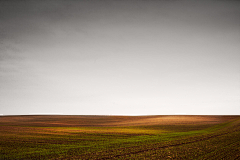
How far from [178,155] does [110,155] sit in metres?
4.81

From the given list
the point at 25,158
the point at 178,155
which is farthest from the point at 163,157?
the point at 25,158

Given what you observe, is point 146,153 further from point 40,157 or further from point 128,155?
point 40,157

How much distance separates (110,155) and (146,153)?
105 inches

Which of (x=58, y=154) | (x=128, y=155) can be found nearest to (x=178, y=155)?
(x=128, y=155)

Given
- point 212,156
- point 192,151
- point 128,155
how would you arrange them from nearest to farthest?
point 212,156 → point 128,155 → point 192,151

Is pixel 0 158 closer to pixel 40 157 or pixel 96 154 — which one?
pixel 40 157

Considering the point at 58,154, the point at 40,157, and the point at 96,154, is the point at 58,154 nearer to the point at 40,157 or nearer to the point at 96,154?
the point at 40,157

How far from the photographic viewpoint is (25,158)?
40.0ft

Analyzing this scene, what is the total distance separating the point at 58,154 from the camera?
43.8ft

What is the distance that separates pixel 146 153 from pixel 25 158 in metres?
8.49

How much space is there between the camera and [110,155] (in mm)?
12766

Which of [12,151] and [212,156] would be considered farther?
[12,151]

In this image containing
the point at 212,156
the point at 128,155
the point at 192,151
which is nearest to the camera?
the point at 212,156

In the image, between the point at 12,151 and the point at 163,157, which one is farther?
the point at 12,151
